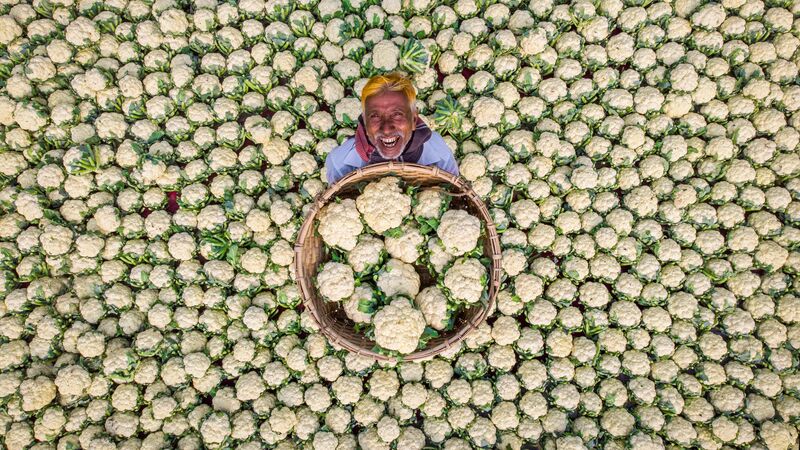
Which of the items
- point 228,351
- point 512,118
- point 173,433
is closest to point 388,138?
point 512,118

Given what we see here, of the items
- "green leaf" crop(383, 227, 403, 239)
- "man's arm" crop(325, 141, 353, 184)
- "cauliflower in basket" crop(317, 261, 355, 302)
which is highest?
"man's arm" crop(325, 141, 353, 184)

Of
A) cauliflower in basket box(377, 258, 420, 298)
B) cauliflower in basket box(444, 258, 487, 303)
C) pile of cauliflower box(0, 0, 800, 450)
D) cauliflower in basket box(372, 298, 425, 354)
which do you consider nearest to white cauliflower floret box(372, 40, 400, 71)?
pile of cauliflower box(0, 0, 800, 450)

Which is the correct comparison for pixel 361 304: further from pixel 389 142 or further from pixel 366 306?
pixel 389 142

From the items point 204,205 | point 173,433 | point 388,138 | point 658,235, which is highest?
point 388,138

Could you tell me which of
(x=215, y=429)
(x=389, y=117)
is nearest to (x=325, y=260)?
(x=389, y=117)

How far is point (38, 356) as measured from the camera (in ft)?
13.1

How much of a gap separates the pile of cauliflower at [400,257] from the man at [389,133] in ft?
0.88

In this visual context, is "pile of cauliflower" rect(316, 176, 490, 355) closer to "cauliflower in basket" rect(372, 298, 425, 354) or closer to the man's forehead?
"cauliflower in basket" rect(372, 298, 425, 354)

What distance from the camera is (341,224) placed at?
3.60 metres

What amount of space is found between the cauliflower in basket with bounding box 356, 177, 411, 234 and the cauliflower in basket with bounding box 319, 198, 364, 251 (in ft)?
0.27

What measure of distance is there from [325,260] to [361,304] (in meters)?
0.61

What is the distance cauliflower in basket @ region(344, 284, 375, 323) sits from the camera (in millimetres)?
3596

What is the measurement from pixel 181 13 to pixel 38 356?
3.36 metres

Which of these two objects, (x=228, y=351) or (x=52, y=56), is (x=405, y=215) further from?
(x=52, y=56)
